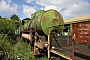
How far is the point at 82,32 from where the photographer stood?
13.3 feet

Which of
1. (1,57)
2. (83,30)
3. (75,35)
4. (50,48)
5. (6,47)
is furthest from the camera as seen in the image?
(6,47)

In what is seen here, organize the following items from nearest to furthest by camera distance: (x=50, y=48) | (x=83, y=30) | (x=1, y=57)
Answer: (x=83, y=30)
(x=50, y=48)
(x=1, y=57)

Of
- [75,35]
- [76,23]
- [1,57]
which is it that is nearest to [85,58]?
[75,35]


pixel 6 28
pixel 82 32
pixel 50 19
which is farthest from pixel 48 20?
pixel 6 28

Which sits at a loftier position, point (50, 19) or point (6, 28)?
point (50, 19)

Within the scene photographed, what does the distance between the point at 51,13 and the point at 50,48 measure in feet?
9.32

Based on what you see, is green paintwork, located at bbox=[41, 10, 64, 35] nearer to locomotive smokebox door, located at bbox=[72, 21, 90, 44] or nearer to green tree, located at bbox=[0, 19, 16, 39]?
locomotive smokebox door, located at bbox=[72, 21, 90, 44]

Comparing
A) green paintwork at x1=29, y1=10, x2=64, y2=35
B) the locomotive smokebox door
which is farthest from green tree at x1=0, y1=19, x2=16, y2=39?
the locomotive smokebox door

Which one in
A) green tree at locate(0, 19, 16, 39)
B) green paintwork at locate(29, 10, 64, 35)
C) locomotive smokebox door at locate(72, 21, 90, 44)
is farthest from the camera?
green tree at locate(0, 19, 16, 39)

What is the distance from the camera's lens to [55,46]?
255 inches

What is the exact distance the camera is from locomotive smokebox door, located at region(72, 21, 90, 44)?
12.6ft

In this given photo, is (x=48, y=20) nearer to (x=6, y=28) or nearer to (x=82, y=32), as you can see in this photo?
(x=82, y=32)

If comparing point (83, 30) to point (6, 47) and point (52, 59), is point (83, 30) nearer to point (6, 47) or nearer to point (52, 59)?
point (52, 59)

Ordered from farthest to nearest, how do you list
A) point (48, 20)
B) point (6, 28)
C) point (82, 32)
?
point (6, 28) → point (48, 20) → point (82, 32)
